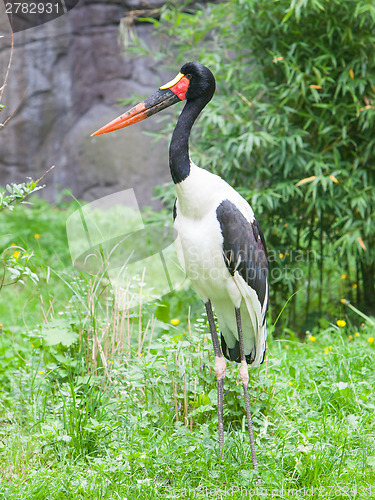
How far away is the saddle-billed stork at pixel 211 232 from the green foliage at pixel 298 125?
4.76 ft

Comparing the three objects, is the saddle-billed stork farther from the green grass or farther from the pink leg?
the green grass

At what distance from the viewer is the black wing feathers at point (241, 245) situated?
94.0 inches

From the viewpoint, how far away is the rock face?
7820 millimetres

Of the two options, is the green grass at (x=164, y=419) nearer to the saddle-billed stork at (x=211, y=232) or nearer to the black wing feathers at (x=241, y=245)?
the saddle-billed stork at (x=211, y=232)

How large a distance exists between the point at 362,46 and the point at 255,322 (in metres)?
2.38

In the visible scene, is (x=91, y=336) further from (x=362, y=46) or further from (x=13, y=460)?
(x=362, y=46)

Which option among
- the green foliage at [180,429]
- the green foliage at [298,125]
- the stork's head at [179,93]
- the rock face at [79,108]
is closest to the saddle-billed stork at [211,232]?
the stork's head at [179,93]

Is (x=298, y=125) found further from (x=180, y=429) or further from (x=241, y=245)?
(x=180, y=429)

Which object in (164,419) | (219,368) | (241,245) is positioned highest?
(241,245)

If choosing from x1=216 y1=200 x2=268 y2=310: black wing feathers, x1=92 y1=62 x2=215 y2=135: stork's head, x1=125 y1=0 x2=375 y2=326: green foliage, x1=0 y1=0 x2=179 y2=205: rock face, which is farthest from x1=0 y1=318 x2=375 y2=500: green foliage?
x1=0 y1=0 x2=179 y2=205: rock face

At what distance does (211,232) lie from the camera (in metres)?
2.38

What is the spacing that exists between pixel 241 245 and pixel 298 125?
2.16 m

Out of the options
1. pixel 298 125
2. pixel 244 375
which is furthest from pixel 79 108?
pixel 244 375

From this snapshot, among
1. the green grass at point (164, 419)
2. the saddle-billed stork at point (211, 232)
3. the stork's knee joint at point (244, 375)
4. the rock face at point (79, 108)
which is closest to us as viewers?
the green grass at point (164, 419)
